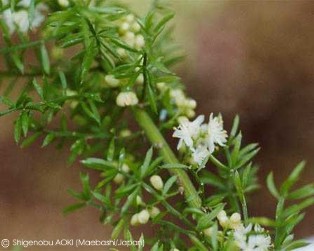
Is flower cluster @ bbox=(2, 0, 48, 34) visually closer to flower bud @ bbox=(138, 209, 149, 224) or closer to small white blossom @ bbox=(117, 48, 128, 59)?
small white blossom @ bbox=(117, 48, 128, 59)

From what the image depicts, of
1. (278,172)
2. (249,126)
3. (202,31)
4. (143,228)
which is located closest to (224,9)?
(202,31)

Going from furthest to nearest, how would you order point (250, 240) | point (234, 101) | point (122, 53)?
point (234, 101), point (122, 53), point (250, 240)

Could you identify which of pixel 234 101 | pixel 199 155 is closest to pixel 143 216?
pixel 199 155

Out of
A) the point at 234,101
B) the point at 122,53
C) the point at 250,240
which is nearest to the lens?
the point at 250,240

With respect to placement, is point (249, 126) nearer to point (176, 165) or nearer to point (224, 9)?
point (224, 9)

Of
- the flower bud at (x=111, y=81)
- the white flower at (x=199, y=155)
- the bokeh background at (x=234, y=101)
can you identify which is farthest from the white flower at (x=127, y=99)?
the bokeh background at (x=234, y=101)

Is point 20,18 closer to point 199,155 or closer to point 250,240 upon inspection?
point 199,155

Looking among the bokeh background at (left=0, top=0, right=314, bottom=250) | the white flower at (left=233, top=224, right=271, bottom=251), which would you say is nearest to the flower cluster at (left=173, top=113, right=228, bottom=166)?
the white flower at (left=233, top=224, right=271, bottom=251)
